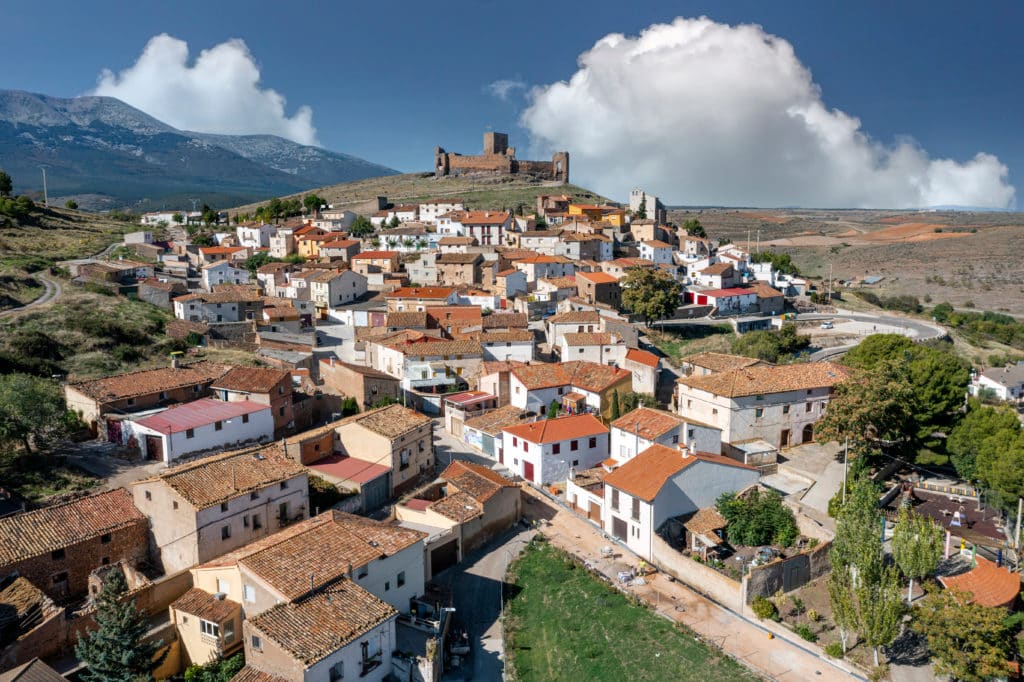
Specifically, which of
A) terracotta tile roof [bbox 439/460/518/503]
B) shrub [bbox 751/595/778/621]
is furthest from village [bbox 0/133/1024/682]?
terracotta tile roof [bbox 439/460/518/503]

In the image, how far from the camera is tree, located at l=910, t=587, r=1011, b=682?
18.9m

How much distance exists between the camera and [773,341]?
48812 millimetres

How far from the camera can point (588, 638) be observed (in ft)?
71.0

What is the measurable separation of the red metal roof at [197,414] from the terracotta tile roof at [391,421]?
15.0 feet

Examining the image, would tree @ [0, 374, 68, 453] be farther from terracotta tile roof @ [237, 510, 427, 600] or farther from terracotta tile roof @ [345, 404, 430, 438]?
terracotta tile roof @ [237, 510, 427, 600]

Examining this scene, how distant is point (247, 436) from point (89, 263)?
4051cm

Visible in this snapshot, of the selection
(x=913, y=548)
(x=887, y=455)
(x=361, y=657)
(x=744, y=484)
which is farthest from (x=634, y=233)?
(x=361, y=657)

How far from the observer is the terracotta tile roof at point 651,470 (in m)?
26.6

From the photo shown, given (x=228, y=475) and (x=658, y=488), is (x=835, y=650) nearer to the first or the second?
(x=658, y=488)

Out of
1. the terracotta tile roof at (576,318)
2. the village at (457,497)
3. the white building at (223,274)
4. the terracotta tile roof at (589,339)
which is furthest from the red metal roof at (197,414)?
the white building at (223,274)

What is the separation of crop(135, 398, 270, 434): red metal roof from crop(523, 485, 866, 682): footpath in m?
14.0

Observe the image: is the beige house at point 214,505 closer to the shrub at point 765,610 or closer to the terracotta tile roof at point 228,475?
the terracotta tile roof at point 228,475

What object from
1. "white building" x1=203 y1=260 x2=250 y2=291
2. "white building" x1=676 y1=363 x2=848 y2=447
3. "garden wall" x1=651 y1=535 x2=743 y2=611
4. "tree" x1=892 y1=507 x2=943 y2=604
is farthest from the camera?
"white building" x1=203 y1=260 x2=250 y2=291

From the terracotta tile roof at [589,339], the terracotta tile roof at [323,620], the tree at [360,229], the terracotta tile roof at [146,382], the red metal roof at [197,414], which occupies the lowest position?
the terracotta tile roof at [323,620]
